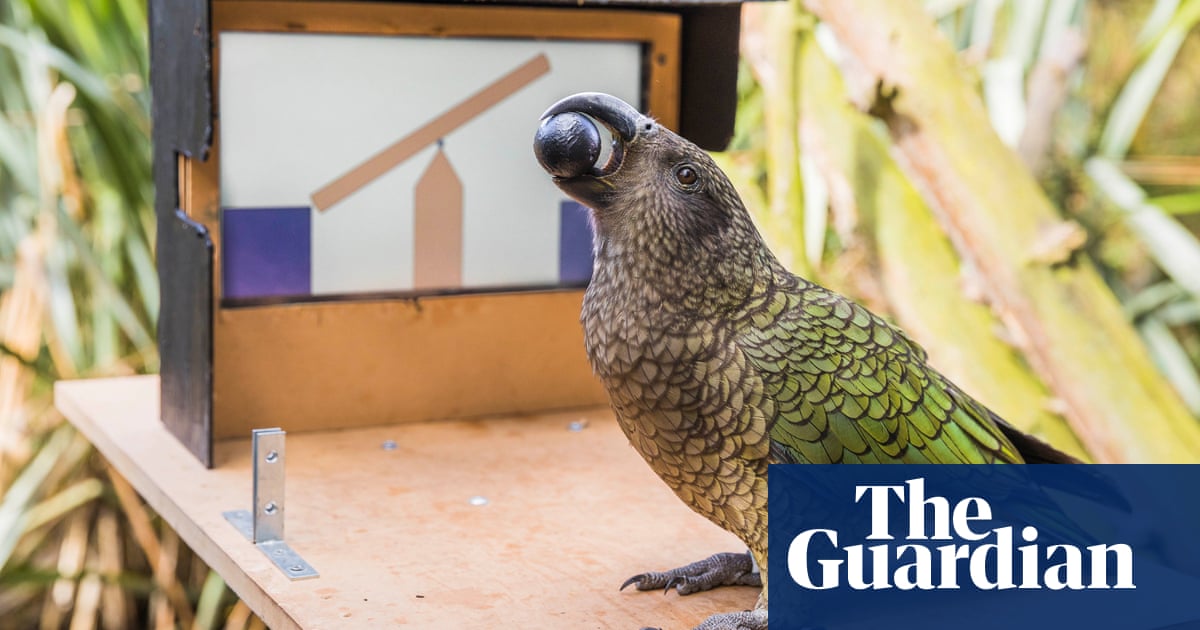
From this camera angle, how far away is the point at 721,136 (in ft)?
8.31

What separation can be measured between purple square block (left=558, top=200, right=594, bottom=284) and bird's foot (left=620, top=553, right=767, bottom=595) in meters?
1.02

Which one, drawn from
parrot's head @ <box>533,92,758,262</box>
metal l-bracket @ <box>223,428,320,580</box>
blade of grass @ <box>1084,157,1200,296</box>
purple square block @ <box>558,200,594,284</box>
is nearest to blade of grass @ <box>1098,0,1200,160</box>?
blade of grass @ <box>1084,157,1200,296</box>

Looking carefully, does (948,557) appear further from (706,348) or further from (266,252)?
(266,252)

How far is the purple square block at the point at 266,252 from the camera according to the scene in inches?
88.7

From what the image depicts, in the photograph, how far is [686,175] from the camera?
1.42 meters

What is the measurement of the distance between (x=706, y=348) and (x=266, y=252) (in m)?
1.14

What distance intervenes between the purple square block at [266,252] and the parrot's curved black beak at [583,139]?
1.01m

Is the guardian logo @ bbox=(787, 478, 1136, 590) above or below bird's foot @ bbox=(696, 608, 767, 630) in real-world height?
above

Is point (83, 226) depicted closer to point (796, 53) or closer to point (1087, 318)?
point (796, 53)

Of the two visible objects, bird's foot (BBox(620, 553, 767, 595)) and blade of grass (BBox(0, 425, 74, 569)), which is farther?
blade of grass (BBox(0, 425, 74, 569))

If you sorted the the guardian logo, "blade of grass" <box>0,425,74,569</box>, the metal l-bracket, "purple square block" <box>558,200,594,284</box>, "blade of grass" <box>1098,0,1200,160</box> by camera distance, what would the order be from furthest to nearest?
"blade of grass" <box>1098,0,1200,160</box>
"blade of grass" <box>0,425,74,569</box>
"purple square block" <box>558,200,594,284</box>
the metal l-bracket
the the guardian logo

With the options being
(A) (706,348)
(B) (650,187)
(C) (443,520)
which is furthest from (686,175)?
(C) (443,520)

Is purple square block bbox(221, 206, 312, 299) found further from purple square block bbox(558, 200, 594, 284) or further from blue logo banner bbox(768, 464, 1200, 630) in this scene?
blue logo banner bbox(768, 464, 1200, 630)

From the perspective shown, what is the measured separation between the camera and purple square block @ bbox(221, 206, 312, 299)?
2.25 m
